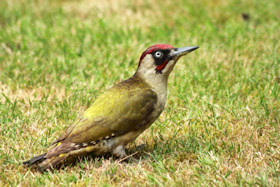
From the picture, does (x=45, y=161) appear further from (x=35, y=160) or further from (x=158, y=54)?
(x=158, y=54)

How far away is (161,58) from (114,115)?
0.68 m

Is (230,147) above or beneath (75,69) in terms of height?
beneath

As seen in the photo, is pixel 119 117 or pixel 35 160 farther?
pixel 119 117

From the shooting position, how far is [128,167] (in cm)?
384

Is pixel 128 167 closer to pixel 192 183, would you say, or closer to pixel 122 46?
pixel 192 183

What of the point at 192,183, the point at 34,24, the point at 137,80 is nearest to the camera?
the point at 192,183

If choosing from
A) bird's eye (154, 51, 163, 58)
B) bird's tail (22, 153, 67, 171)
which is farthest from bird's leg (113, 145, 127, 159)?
bird's eye (154, 51, 163, 58)

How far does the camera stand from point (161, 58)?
411 cm

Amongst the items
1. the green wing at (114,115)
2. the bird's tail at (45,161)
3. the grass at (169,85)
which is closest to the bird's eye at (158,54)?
the green wing at (114,115)

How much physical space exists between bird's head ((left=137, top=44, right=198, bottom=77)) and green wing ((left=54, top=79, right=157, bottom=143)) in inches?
7.6

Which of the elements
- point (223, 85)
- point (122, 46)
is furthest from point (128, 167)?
point (122, 46)

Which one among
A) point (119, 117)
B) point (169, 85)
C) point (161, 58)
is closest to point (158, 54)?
point (161, 58)

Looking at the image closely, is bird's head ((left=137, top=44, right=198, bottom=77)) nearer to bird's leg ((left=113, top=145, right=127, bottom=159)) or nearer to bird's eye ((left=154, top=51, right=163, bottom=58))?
bird's eye ((left=154, top=51, right=163, bottom=58))

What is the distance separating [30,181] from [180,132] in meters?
1.57
